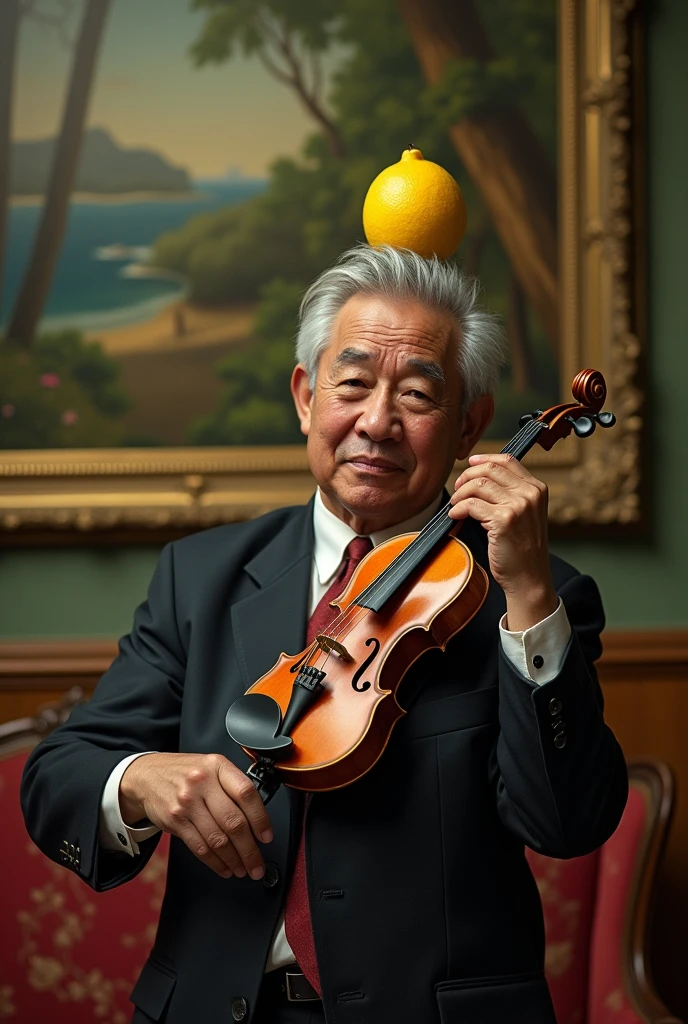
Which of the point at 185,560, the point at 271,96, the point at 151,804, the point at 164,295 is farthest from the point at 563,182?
the point at 151,804

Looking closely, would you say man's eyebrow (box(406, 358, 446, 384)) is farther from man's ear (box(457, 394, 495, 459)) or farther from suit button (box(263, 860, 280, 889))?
suit button (box(263, 860, 280, 889))

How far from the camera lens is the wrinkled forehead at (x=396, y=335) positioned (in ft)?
5.24

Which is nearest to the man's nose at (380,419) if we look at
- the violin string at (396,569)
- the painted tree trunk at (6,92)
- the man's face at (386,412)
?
the man's face at (386,412)

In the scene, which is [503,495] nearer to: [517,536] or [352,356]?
[517,536]

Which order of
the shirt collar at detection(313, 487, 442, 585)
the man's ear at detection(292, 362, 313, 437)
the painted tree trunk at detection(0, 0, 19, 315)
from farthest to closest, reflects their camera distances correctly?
the painted tree trunk at detection(0, 0, 19, 315), the man's ear at detection(292, 362, 313, 437), the shirt collar at detection(313, 487, 442, 585)

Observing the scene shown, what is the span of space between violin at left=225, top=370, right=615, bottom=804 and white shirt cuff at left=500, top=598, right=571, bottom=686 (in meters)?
0.08

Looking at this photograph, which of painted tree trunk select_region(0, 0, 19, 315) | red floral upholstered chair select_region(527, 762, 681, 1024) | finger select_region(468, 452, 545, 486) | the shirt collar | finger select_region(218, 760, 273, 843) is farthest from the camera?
painted tree trunk select_region(0, 0, 19, 315)

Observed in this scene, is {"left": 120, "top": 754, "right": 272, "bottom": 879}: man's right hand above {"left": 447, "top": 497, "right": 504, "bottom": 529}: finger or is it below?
below

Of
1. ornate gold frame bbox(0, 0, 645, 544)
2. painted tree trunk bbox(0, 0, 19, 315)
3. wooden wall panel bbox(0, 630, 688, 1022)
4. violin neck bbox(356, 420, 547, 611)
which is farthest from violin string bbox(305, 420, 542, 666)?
painted tree trunk bbox(0, 0, 19, 315)

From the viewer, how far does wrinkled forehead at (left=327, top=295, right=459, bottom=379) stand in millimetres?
1596

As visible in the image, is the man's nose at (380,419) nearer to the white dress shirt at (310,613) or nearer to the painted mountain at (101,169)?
the white dress shirt at (310,613)

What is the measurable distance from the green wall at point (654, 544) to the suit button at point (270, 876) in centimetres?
135

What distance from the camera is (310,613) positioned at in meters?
1.70

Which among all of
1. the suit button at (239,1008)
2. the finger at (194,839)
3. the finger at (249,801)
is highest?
the finger at (249,801)
